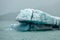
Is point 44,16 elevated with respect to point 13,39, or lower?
elevated

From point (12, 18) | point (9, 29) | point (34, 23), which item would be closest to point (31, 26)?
point (34, 23)

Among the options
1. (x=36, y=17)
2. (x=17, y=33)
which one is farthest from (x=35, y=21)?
(x=17, y=33)

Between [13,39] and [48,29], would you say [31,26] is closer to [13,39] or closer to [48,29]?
[48,29]

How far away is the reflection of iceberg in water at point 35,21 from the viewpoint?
106 centimetres

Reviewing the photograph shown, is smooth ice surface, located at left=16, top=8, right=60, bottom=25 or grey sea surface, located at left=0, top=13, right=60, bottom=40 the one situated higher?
smooth ice surface, located at left=16, top=8, right=60, bottom=25

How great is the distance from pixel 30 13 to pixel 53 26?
0.17 m

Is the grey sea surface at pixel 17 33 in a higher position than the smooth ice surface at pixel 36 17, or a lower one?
lower

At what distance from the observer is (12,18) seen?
4.24ft

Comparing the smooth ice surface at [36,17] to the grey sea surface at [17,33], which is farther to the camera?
the smooth ice surface at [36,17]

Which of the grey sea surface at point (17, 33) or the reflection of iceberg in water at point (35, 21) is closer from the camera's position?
the grey sea surface at point (17, 33)

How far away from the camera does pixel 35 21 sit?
42.0 inches

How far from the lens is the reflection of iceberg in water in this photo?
1.06 meters

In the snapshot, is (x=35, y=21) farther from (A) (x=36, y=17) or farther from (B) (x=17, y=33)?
(B) (x=17, y=33)

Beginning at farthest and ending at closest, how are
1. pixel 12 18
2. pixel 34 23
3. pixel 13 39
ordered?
pixel 12 18 → pixel 34 23 → pixel 13 39
